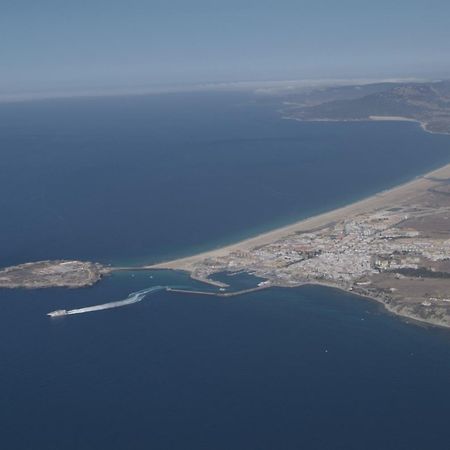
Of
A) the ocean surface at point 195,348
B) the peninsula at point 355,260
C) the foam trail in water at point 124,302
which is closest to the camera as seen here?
the ocean surface at point 195,348

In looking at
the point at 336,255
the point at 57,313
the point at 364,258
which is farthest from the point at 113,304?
the point at 364,258

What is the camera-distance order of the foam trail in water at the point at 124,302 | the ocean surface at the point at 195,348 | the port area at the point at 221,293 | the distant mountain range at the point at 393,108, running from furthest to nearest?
the distant mountain range at the point at 393,108
the port area at the point at 221,293
the foam trail in water at the point at 124,302
the ocean surface at the point at 195,348

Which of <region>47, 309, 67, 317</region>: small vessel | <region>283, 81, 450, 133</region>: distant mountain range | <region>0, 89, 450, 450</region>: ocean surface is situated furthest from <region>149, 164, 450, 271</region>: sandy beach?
<region>283, 81, 450, 133</region>: distant mountain range

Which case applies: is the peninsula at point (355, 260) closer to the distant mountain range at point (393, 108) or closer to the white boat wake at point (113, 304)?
the white boat wake at point (113, 304)

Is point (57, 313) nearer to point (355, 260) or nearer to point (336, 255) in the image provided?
point (336, 255)

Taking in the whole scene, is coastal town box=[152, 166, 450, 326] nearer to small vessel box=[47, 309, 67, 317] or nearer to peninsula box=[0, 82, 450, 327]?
peninsula box=[0, 82, 450, 327]

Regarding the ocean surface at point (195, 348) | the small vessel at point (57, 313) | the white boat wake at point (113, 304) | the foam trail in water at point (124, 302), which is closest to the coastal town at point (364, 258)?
the ocean surface at point (195, 348)

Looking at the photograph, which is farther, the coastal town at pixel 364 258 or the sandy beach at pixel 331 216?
the sandy beach at pixel 331 216
